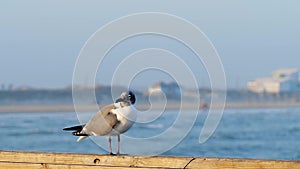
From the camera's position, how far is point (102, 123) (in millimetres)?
5828

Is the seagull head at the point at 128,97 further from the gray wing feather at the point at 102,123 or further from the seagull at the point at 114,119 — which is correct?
the gray wing feather at the point at 102,123

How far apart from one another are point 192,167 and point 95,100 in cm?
93

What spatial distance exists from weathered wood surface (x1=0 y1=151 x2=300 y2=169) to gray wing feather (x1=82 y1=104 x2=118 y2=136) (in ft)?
3.46

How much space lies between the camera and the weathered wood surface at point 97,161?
4.49m

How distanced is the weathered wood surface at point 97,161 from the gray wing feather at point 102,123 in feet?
3.46

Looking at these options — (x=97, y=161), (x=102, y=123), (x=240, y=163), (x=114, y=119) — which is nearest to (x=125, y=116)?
(x=114, y=119)

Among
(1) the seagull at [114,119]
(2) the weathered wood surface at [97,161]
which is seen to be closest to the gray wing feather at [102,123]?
(1) the seagull at [114,119]

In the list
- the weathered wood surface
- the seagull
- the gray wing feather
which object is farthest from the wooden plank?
the gray wing feather

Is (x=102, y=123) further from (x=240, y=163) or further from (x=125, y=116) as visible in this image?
(x=240, y=163)

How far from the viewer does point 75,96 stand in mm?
5164

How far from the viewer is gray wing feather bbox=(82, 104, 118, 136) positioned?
5.76 metres

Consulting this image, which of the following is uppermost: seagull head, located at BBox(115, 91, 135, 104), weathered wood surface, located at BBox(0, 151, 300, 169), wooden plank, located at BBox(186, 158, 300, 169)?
seagull head, located at BBox(115, 91, 135, 104)

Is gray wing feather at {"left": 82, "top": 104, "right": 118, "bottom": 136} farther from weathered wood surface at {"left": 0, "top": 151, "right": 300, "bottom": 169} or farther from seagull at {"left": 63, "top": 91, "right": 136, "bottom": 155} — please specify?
weathered wood surface at {"left": 0, "top": 151, "right": 300, "bottom": 169}

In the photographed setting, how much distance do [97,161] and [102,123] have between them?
1.15m
